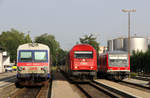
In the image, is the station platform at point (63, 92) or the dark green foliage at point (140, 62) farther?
the dark green foliage at point (140, 62)

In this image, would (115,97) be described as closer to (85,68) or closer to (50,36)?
(85,68)

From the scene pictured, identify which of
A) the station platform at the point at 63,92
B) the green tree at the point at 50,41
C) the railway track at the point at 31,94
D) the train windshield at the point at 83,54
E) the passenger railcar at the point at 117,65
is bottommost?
the railway track at the point at 31,94

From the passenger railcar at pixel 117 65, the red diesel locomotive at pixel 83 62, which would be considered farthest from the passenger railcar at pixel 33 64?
the passenger railcar at pixel 117 65

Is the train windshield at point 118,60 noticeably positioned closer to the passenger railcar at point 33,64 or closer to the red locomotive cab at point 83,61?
the red locomotive cab at point 83,61

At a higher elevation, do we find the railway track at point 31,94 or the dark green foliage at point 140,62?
the dark green foliage at point 140,62

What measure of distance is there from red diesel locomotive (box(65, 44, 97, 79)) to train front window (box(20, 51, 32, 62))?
4514 mm

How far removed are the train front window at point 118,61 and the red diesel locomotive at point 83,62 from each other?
351 centimetres

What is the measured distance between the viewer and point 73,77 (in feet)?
73.1

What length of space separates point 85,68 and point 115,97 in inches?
335

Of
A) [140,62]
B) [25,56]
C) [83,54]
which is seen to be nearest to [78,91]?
[25,56]

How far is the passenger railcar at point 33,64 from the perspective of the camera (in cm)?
1791

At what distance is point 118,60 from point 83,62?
4.72 m

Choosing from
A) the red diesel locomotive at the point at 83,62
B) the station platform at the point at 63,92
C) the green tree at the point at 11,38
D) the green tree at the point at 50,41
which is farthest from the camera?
the green tree at the point at 50,41

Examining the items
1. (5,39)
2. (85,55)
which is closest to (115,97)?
(85,55)
